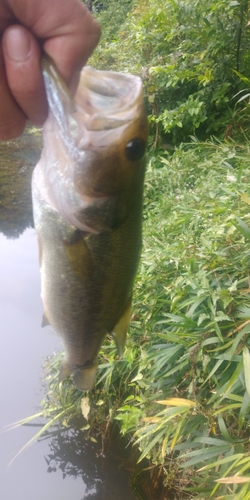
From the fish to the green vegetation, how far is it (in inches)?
38.5

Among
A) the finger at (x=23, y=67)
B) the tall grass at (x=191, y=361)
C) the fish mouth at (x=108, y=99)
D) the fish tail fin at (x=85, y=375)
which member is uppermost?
the finger at (x=23, y=67)

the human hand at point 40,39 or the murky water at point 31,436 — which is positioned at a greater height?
the human hand at point 40,39

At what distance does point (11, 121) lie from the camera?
1309mm

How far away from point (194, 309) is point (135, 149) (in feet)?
4.49

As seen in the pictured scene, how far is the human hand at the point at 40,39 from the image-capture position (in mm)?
1021

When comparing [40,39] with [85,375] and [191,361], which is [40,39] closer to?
[85,375]

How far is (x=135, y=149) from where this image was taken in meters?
1.03

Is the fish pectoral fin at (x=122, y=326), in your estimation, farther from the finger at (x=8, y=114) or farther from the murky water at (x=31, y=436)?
the murky water at (x=31, y=436)

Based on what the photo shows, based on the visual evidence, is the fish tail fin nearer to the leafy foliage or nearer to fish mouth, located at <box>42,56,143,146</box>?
fish mouth, located at <box>42,56,143,146</box>

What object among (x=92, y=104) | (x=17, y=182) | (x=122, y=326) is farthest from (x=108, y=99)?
(x=17, y=182)

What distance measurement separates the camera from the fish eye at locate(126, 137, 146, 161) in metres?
1.03

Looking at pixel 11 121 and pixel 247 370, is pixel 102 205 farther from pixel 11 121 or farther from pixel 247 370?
pixel 247 370

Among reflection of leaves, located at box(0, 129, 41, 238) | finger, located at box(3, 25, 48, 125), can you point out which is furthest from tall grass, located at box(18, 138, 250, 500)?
reflection of leaves, located at box(0, 129, 41, 238)

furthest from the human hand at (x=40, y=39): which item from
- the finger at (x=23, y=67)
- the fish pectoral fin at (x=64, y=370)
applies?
the fish pectoral fin at (x=64, y=370)
